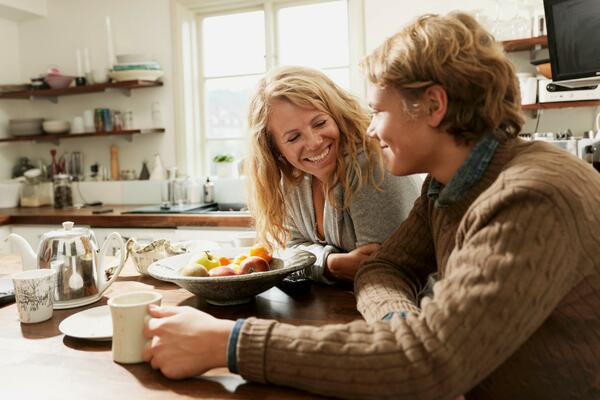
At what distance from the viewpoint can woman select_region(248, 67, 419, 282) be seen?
1580mm

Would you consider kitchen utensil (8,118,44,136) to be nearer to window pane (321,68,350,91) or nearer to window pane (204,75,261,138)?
window pane (204,75,261,138)

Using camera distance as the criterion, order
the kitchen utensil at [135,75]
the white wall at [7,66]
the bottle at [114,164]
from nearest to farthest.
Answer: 1. the kitchen utensil at [135,75]
2. the bottle at [114,164]
3. the white wall at [7,66]

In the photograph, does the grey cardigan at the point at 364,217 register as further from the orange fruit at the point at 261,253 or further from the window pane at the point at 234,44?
the window pane at the point at 234,44

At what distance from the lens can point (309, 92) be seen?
A: 62.6 inches

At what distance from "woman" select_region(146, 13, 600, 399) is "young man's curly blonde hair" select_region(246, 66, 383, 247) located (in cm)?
51

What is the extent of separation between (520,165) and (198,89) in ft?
11.7

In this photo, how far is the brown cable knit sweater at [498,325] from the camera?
712 millimetres

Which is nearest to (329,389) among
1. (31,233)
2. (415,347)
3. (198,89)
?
(415,347)

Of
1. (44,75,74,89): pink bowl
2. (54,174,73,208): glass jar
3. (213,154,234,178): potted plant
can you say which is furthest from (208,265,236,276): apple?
(44,75,74,89): pink bowl

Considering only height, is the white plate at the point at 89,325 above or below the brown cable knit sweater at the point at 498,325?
below

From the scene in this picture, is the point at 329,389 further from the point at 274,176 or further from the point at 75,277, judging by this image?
the point at 274,176

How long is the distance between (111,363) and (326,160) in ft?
2.99

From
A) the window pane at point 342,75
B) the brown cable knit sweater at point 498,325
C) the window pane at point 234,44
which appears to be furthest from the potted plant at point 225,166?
the brown cable knit sweater at point 498,325

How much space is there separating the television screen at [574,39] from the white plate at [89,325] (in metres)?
2.19
